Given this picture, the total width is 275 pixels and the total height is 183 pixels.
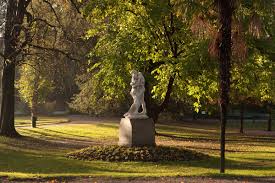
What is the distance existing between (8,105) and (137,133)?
13149 millimetres

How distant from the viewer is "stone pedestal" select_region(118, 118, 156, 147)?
19.8 m

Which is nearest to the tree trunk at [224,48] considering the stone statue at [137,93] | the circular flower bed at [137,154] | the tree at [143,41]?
the circular flower bed at [137,154]

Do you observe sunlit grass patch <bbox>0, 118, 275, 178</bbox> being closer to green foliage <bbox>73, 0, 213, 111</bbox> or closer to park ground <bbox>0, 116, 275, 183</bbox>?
park ground <bbox>0, 116, 275, 183</bbox>

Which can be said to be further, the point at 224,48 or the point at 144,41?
the point at 144,41

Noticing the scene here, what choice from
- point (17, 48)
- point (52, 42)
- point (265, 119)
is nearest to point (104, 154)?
point (17, 48)

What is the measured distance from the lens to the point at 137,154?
1912 cm

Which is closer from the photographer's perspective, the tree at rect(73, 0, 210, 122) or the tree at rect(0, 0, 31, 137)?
the tree at rect(73, 0, 210, 122)

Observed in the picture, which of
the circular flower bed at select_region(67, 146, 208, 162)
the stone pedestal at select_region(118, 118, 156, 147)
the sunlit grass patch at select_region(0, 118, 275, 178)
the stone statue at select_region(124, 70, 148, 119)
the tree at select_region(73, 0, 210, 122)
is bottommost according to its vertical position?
the sunlit grass patch at select_region(0, 118, 275, 178)

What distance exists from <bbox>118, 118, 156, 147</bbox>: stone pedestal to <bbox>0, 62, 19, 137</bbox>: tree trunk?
39.3ft

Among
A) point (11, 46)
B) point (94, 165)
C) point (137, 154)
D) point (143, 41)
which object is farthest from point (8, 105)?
point (94, 165)

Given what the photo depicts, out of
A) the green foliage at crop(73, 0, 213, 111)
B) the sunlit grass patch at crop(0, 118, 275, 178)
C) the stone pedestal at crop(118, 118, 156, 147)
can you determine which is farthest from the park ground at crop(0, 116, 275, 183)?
the green foliage at crop(73, 0, 213, 111)

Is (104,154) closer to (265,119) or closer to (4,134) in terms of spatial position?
(4,134)

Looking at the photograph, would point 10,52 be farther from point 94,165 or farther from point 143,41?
point 94,165

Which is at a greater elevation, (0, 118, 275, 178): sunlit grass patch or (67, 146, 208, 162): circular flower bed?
(67, 146, 208, 162): circular flower bed
